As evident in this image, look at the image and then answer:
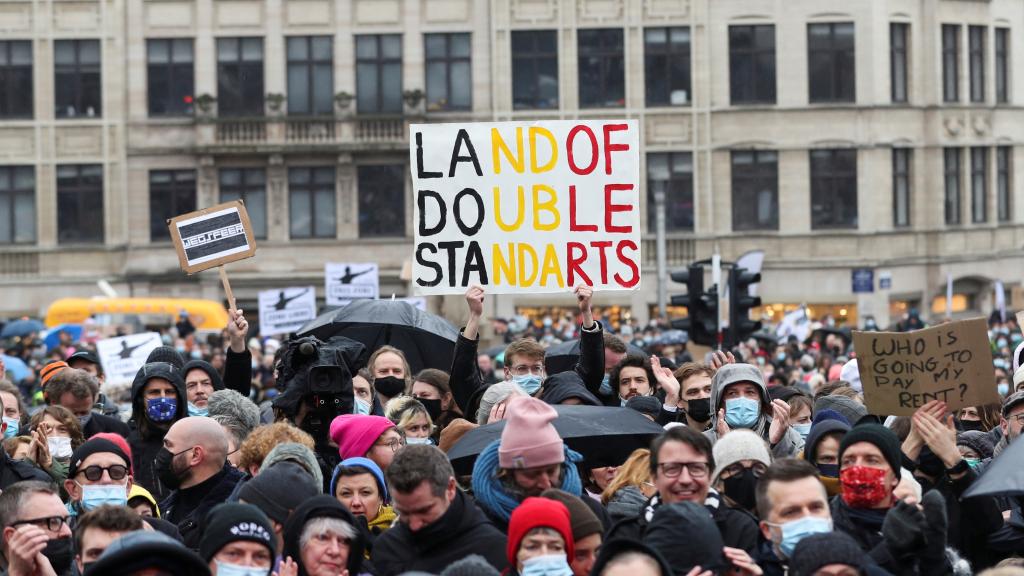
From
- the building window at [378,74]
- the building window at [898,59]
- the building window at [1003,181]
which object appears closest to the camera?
the building window at [378,74]

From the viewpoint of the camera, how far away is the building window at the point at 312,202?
43.7 metres

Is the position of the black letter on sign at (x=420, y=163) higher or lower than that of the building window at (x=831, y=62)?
lower

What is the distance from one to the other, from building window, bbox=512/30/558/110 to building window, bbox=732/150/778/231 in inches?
184

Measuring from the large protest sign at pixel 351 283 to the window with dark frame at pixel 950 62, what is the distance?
19830 millimetres

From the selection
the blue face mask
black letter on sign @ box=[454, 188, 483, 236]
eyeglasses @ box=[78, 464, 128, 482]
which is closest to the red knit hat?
eyeglasses @ box=[78, 464, 128, 482]

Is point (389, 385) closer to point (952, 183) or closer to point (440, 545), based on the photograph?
point (440, 545)

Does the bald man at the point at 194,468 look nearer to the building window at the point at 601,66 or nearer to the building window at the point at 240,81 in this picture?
the building window at the point at 601,66

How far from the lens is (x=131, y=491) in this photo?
852 centimetres

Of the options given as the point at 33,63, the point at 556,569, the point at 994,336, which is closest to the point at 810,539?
the point at 556,569

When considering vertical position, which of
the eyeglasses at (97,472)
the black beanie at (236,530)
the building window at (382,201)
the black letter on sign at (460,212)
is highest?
the building window at (382,201)

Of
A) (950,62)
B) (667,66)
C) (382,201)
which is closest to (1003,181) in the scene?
(950,62)

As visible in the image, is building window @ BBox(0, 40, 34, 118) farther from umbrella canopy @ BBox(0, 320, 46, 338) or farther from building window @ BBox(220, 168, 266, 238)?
umbrella canopy @ BBox(0, 320, 46, 338)

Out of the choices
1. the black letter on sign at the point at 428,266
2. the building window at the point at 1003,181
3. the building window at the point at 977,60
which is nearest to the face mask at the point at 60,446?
the black letter on sign at the point at 428,266

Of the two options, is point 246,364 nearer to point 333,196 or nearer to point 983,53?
point 333,196
